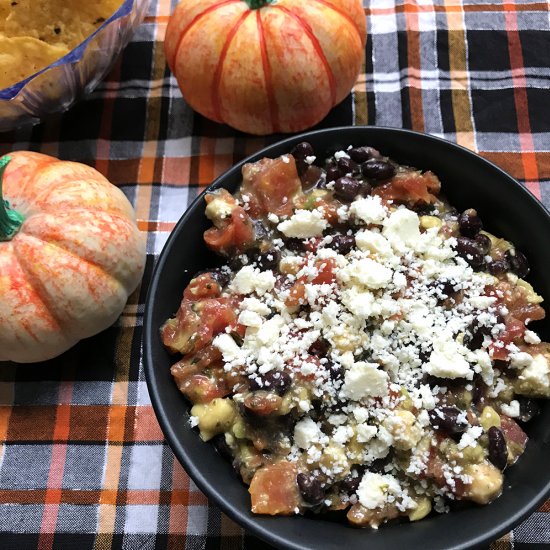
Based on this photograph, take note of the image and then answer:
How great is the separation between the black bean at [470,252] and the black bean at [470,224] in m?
0.06

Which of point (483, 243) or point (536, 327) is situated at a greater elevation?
point (483, 243)

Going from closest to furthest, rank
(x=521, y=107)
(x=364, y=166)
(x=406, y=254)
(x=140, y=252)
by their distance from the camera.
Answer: (x=406, y=254) → (x=364, y=166) → (x=140, y=252) → (x=521, y=107)

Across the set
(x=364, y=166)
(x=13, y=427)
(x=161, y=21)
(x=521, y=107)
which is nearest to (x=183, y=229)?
(x=364, y=166)

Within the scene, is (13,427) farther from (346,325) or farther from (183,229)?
(346,325)

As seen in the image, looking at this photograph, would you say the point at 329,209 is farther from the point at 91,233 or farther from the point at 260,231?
the point at 91,233

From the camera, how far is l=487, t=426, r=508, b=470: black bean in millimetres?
1732

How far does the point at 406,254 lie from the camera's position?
1913 mm

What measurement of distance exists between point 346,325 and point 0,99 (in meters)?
1.32

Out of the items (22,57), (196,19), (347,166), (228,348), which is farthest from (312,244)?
(22,57)

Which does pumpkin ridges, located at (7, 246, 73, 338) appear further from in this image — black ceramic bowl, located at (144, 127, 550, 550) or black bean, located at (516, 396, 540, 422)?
black bean, located at (516, 396, 540, 422)

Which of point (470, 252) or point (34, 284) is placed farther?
point (34, 284)

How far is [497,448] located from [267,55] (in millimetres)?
1411

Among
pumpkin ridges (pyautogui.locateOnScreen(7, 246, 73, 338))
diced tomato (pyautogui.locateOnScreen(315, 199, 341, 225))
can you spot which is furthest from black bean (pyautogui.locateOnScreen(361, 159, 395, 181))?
pumpkin ridges (pyautogui.locateOnScreen(7, 246, 73, 338))

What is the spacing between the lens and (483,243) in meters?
1.97
